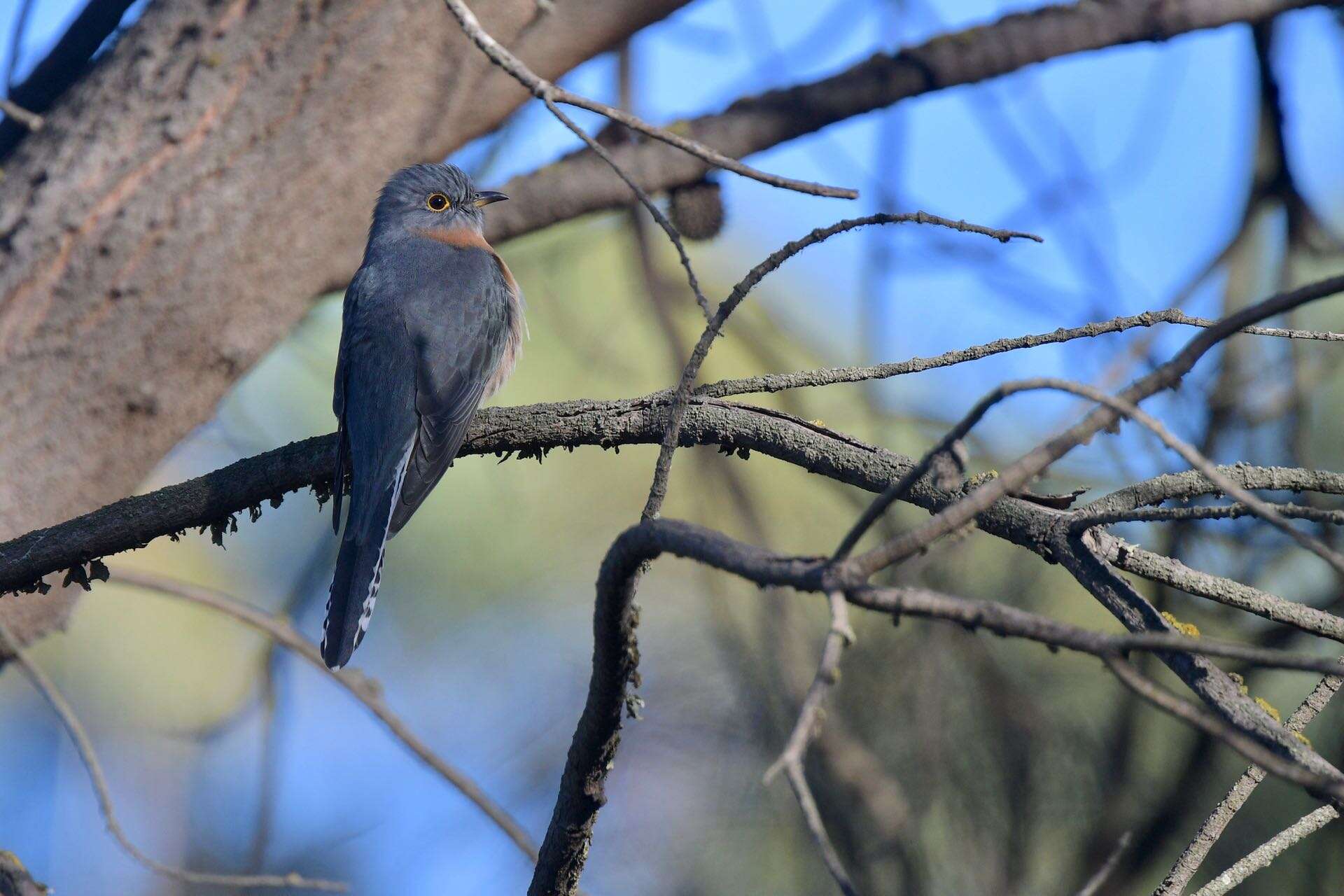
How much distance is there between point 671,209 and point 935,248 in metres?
1.27

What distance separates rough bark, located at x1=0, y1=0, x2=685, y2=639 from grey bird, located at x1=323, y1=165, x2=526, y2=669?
1.38ft

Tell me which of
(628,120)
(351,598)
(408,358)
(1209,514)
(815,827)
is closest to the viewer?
(815,827)

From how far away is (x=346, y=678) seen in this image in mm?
4066

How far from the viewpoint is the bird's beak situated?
5.12 m

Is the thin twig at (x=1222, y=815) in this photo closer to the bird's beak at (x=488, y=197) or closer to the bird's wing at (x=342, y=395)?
the bird's wing at (x=342, y=395)

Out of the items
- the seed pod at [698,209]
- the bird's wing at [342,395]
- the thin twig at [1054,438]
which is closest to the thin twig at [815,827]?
the thin twig at [1054,438]

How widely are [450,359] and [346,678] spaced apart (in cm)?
129

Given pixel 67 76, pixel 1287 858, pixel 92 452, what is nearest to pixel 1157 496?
pixel 1287 858

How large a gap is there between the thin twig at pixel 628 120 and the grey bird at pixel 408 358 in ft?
4.11

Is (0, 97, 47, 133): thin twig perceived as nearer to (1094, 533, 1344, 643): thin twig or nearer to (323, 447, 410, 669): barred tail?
(323, 447, 410, 669): barred tail

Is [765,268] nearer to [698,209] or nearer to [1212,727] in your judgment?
[1212,727]

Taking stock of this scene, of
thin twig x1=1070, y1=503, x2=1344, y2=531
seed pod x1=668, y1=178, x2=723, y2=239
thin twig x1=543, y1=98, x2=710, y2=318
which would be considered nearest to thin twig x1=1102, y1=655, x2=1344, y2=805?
thin twig x1=1070, y1=503, x2=1344, y2=531

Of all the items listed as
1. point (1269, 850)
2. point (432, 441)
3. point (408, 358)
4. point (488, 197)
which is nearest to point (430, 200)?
point (488, 197)

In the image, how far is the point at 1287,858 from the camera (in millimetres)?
4137
